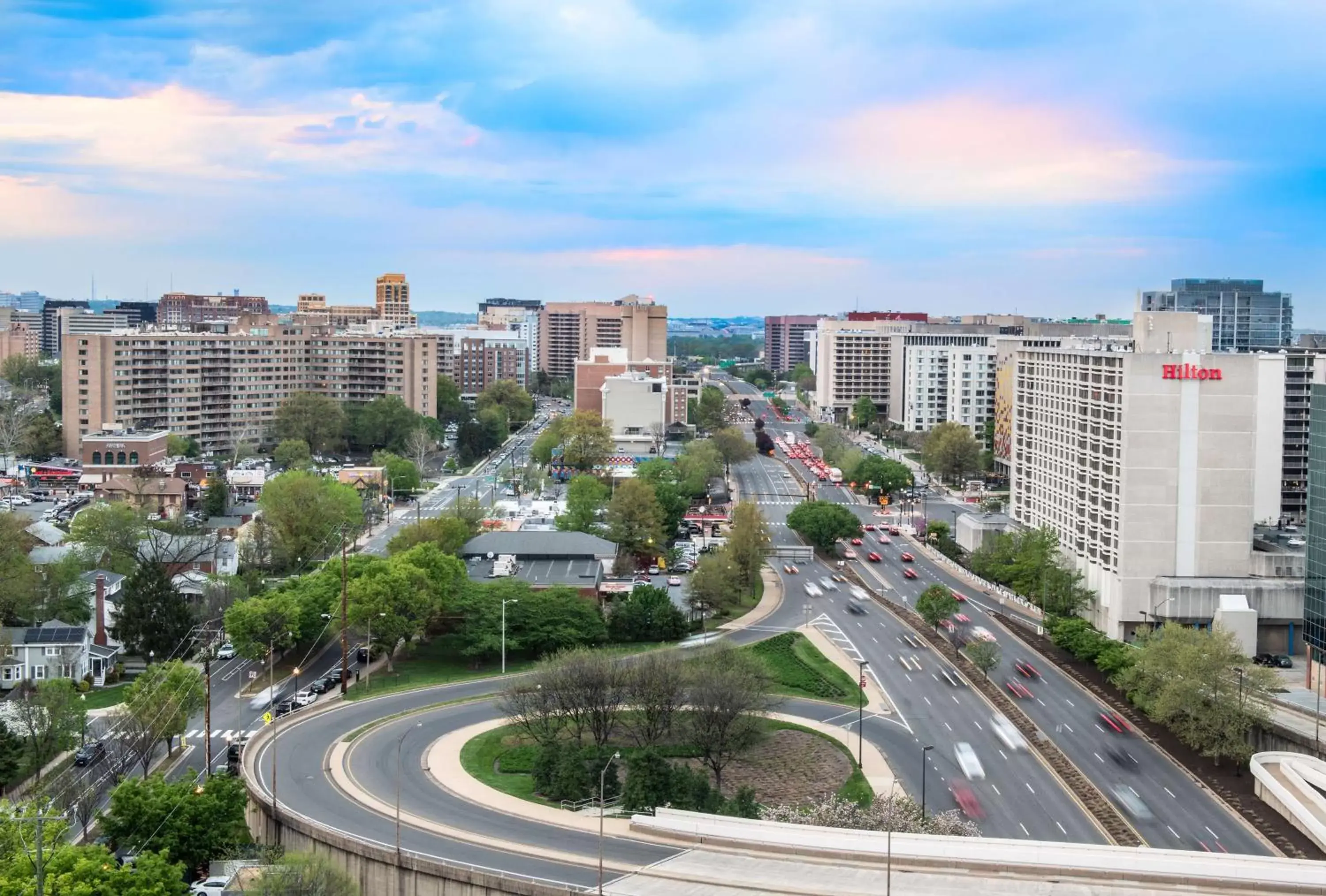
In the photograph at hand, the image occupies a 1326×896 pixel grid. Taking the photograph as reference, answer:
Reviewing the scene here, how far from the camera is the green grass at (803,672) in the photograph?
165 ft

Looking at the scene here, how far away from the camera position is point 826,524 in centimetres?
7856

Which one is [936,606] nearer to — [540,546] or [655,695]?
[540,546]

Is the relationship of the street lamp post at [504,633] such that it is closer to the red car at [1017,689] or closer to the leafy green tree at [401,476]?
the red car at [1017,689]

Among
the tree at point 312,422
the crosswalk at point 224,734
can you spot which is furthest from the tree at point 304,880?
the tree at point 312,422

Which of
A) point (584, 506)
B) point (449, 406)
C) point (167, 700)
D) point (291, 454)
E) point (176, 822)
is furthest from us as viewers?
point (449, 406)

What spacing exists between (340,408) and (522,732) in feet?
280

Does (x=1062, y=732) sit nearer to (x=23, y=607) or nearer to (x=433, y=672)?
(x=433, y=672)

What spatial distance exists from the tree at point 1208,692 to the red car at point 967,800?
28.3 feet

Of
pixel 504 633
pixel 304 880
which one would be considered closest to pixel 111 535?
pixel 504 633

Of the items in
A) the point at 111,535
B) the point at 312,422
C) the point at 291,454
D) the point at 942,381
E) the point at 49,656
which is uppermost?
the point at 942,381

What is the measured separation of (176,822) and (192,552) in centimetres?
3704

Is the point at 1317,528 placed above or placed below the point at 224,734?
above

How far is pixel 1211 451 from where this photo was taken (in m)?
57.2

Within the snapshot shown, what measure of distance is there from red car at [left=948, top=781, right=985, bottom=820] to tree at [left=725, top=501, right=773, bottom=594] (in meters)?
27.2
